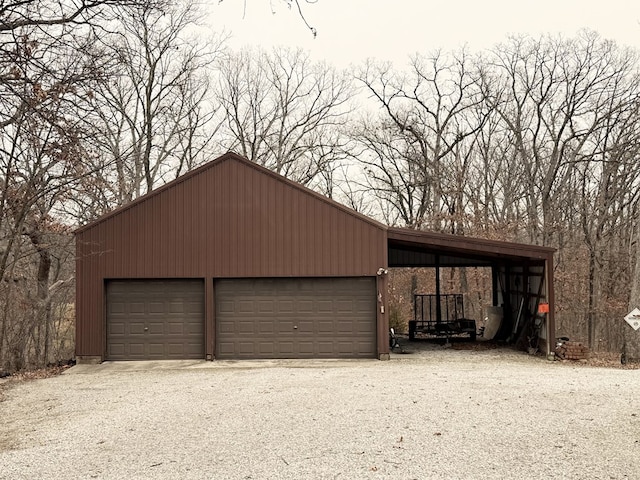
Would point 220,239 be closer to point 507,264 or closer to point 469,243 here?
point 469,243

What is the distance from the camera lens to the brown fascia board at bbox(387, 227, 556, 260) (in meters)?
15.2

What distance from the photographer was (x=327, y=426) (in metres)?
7.73

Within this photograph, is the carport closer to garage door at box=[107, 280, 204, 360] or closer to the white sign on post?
the white sign on post

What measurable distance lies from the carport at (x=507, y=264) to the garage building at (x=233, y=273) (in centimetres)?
10

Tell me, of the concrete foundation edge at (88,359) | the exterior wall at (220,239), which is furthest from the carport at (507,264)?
the concrete foundation edge at (88,359)

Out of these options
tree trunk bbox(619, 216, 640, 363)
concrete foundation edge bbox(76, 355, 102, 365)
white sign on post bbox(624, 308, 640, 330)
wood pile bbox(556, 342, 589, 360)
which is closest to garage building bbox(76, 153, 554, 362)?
concrete foundation edge bbox(76, 355, 102, 365)

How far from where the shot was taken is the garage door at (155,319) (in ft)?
49.6

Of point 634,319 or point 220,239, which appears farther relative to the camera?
point 634,319

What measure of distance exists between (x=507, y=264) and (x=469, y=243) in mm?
5656

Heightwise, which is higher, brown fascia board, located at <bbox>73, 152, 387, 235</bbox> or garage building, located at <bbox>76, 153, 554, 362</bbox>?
brown fascia board, located at <bbox>73, 152, 387, 235</bbox>

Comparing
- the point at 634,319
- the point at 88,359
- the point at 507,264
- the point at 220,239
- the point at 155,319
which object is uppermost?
the point at 220,239

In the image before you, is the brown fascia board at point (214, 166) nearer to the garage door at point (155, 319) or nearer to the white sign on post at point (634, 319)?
the garage door at point (155, 319)

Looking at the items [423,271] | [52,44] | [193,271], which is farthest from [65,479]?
[423,271]

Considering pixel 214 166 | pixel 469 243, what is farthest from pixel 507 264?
pixel 214 166
